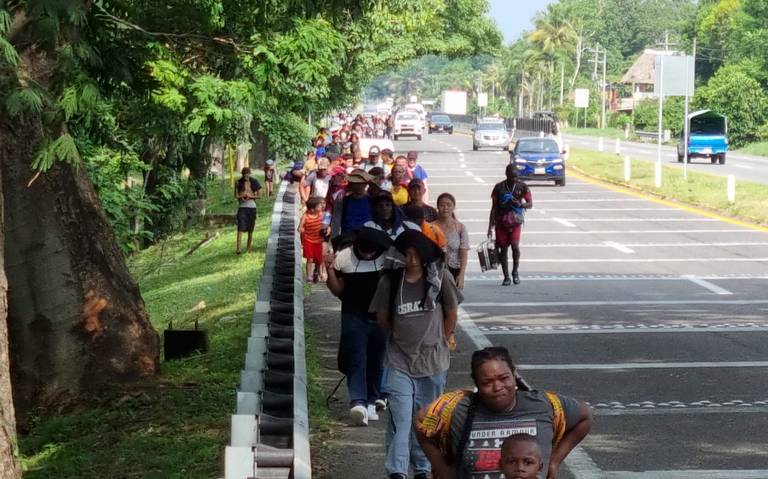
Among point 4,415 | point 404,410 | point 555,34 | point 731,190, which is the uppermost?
point 555,34

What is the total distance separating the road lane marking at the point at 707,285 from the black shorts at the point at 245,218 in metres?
7.95

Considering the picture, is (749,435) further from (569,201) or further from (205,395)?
(569,201)

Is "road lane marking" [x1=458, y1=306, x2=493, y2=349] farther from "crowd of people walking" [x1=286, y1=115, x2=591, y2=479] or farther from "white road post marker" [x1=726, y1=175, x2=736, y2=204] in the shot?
"white road post marker" [x1=726, y1=175, x2=736, y2=204]

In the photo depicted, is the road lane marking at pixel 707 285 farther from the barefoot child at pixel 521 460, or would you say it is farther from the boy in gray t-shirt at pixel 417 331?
the barefoot child at pixel 521 460

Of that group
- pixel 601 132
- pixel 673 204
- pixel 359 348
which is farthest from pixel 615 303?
pixel 601 132

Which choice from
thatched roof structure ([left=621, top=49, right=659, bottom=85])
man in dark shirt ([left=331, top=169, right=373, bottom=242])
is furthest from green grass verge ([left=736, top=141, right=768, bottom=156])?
thatched roof structure ([left=621, top=49, right=659, bottom=85])

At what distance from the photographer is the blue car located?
44594 millimetres

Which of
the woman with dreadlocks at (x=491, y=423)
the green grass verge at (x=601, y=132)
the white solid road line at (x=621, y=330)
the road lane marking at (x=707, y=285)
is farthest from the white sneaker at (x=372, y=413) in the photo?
the green grass verge at (x=601, y=132)

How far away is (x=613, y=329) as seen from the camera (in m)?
16.5

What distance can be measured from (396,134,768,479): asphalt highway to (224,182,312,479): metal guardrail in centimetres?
197

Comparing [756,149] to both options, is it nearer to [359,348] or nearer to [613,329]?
[613,329]

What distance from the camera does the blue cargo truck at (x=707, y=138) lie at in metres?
59.9

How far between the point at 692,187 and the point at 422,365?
1293 inches

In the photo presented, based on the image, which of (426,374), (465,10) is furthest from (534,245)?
(465,10)
